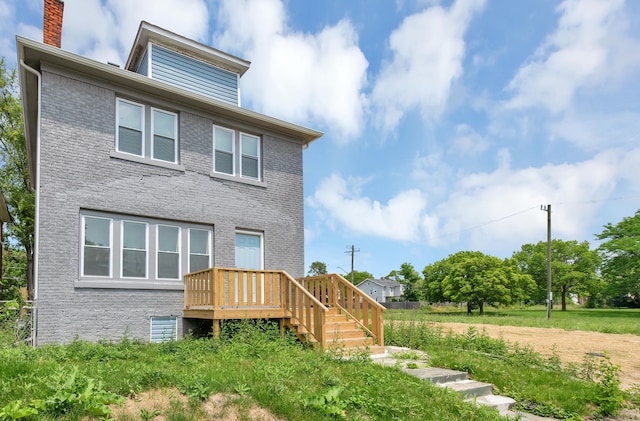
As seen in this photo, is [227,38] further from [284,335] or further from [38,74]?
[284,335]

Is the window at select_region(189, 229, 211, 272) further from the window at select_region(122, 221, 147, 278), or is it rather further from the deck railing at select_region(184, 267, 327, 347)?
the window at select_region(122, 221, 147, 278)

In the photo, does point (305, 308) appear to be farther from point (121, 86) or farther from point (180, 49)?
point (180, 49)

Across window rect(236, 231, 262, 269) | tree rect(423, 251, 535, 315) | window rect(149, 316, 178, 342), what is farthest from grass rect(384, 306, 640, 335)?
window rect(149, 316, 178, 342)

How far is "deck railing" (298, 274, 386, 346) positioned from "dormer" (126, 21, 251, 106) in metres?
6.85

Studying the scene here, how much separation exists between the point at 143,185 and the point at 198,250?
2163 mm

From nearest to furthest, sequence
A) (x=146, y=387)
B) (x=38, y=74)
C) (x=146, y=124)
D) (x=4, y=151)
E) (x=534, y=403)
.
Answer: (x=146, y=387) < (x=534, y=403) < (x=38, y=74) < (x=146, y=124) < (x=4, y=151)

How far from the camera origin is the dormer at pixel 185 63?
13766 millimetres

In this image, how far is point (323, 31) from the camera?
1193 cm

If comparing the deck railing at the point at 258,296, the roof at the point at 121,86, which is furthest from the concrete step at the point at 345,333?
the roof at the point at 121,86

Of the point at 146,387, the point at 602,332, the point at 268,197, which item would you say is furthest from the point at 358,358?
the point at 602,332

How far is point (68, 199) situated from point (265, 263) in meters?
5.35

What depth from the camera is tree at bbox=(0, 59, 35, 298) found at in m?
23.3

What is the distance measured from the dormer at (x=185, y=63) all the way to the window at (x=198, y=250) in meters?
4.78

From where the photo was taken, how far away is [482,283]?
39.6 m
